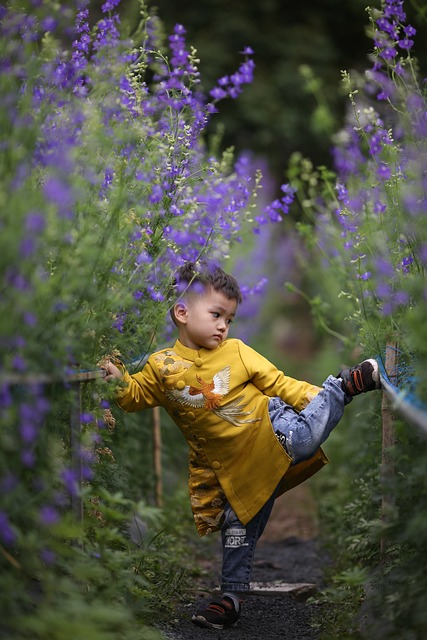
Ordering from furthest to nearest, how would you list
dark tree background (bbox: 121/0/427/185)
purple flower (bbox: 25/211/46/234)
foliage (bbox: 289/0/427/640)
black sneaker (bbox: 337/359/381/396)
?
dark tree background (bbox: 121/0/427/185)
black sneaker (bbox: 337/359/381/396)
foliage (bbox: 289/0/427/640)
purple flower (bbox: 25/211/46/234)

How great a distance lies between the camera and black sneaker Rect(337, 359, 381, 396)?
140 inches

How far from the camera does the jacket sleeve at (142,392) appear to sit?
11.9ft

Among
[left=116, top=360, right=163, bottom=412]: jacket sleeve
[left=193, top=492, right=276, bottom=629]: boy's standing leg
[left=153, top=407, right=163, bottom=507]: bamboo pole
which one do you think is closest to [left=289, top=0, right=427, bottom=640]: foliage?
[left=193, top=492, right=276, bottom=629]: boy's standing leg

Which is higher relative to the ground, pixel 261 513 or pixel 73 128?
pixel 73 128

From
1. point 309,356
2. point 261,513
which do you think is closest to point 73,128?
point 261,513

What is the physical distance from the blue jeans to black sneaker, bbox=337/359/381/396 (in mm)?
36

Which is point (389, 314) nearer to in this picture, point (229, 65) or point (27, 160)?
point (27, 160)

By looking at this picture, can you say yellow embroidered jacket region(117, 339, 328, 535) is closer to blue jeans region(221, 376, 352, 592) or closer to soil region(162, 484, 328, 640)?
blue jeans region(221, 376, 352, 592)

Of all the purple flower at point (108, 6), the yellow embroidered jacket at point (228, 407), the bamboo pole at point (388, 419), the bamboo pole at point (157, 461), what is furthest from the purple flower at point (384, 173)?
the bamboo pole at point (157, 461)

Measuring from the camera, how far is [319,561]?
4879mm

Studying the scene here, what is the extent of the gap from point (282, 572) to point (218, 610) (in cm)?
117

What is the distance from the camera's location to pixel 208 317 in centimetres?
372

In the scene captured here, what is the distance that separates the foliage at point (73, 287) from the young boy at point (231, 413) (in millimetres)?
188

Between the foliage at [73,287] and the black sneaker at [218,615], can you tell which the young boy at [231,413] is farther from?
the foliage at [73,287]
